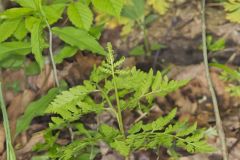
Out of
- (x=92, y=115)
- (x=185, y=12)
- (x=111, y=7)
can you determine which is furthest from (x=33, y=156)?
(x=185, y=12)

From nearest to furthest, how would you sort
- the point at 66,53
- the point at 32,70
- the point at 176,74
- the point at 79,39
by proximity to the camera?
the point at 79,39, the point at 66,53, the point at 32,70, the point at 176,74

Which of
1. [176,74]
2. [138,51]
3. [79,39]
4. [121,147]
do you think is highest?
[79,39]

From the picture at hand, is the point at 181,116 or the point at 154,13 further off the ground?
the point at 154,13

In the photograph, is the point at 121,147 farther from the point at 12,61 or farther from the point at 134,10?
the point at 134,10

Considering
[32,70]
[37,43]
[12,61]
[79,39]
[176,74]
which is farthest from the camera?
[176,74]

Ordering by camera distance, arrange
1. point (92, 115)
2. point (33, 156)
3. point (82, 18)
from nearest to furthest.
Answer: point (82, 18), point (33, 156), point (92, 115)

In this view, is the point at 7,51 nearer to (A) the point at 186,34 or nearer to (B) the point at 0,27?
(B) the point at 0,27

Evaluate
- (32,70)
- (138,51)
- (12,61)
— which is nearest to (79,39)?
(12,61)
